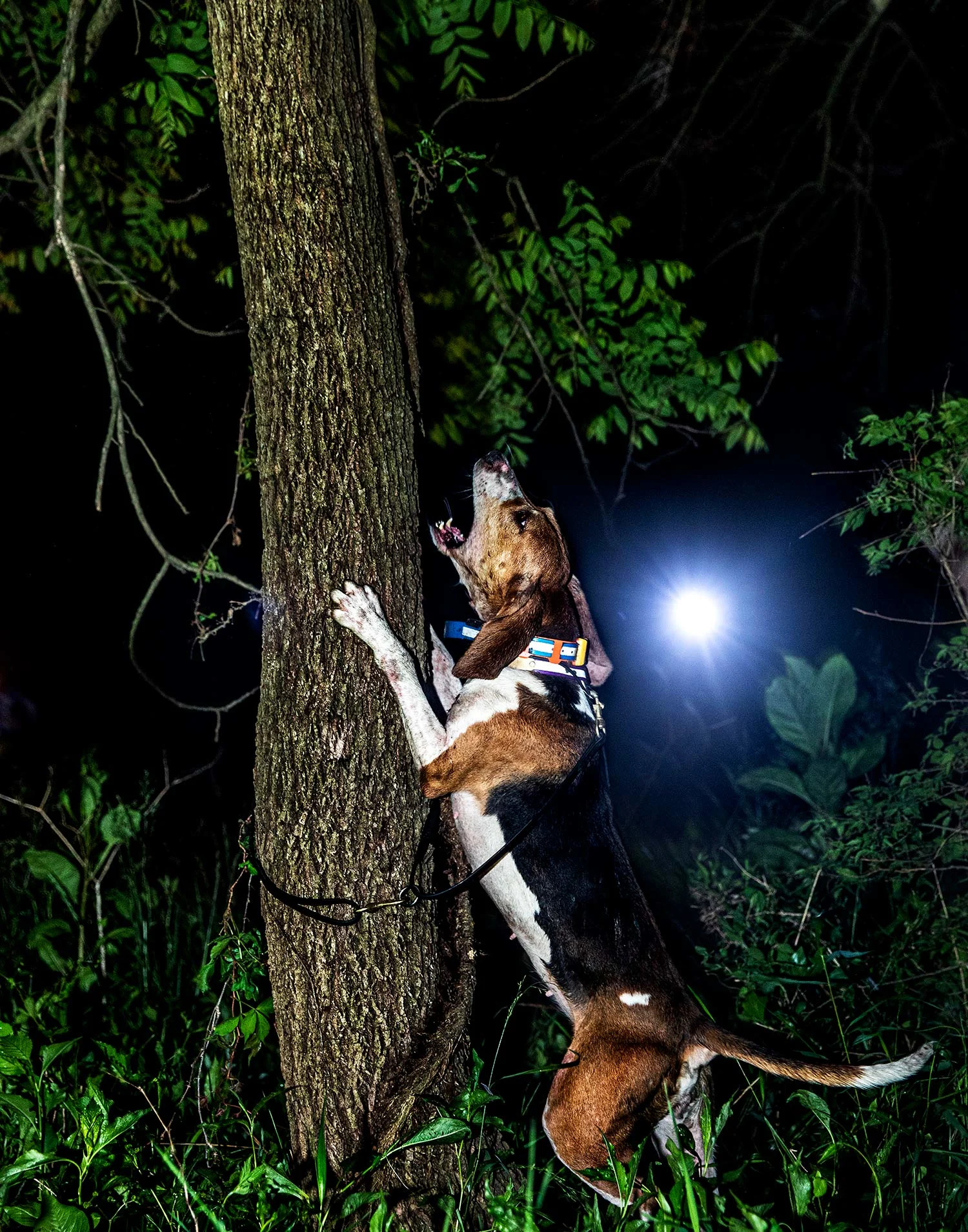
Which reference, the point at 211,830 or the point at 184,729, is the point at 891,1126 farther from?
the point at 184,729

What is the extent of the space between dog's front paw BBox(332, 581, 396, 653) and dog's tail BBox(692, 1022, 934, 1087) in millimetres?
1692

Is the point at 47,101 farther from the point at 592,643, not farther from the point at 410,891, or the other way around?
the point at 410,891

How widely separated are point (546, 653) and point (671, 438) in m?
9.23

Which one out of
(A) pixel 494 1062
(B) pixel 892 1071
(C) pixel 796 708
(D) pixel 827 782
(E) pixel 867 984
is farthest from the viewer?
(C) pixel 796 708

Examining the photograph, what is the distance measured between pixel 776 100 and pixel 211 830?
8.66 m

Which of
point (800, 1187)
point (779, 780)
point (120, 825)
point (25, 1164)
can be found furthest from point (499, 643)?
point (779, 780)

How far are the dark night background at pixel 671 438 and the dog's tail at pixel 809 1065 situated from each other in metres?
2.00

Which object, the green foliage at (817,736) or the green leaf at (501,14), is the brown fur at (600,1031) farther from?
the green foliage at (817,736)

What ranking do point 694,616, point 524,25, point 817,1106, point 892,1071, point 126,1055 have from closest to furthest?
point 817,1106 → point 892,1071 → point 126,1055 → point 524,25 → point 694,616

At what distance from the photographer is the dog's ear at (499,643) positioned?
280cm

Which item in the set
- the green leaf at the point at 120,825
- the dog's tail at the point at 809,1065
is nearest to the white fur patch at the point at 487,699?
the dog's tail at the point at 809,1065

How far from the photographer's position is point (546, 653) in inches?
122

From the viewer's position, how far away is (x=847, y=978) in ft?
12.9

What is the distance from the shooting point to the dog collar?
309cm
